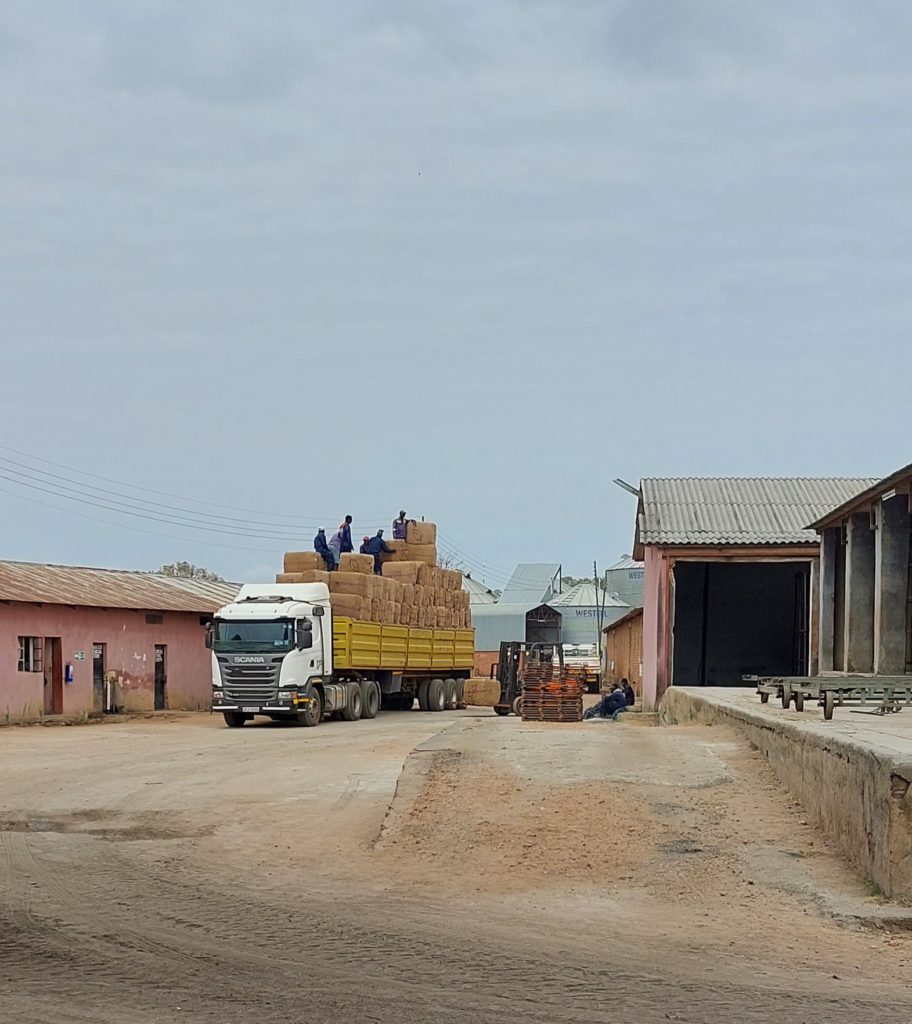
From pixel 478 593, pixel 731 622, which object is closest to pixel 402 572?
pixel 731 622

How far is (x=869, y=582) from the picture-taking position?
26.1 m

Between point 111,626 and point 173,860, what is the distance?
28.5m

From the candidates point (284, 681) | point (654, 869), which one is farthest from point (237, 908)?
point (284, 681)

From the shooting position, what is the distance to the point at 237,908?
8.59 meters

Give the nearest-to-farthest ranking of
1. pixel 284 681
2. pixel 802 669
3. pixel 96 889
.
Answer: pixel 96 889 < pixel 284 681 < pixel 802 669

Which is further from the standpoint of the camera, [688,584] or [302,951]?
[688,584]

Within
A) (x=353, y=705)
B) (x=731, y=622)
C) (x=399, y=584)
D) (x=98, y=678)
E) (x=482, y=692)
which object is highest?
(x=399, y=584)

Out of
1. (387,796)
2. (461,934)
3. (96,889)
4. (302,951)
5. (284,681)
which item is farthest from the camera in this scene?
(284,681)

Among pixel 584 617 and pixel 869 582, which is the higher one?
pixel 869 582

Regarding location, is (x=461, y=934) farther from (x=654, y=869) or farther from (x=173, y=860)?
(x=173, y=860)

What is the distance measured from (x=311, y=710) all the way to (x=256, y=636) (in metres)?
2.18

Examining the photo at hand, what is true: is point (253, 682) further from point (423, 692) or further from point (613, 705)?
point (423, 692)

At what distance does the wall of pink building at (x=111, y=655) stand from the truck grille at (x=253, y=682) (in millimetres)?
6054

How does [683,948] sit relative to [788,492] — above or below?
below
